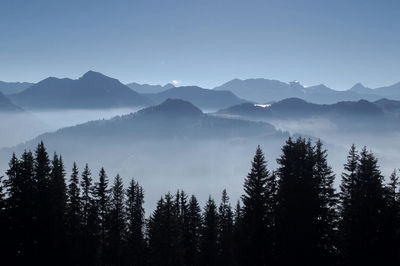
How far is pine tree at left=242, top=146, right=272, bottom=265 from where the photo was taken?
25109 mm

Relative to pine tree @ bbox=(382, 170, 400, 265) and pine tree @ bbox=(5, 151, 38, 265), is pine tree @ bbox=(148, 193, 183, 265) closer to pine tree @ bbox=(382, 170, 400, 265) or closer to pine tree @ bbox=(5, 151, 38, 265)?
pine tree @ bbox=(5, 151, 38, 265)

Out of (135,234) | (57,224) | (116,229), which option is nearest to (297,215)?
(57,224)

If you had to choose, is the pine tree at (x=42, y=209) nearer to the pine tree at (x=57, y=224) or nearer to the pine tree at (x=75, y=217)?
the pine tree at (x=57, y=224)

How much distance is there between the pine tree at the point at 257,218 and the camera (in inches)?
989

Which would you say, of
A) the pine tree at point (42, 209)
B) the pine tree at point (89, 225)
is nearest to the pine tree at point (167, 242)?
the pine tree at point (89, 225)

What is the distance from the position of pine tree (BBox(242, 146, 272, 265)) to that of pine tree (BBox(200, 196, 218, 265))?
21.0 meters

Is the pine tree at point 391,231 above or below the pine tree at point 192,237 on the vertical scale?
above

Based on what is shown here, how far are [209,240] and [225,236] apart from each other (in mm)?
3341

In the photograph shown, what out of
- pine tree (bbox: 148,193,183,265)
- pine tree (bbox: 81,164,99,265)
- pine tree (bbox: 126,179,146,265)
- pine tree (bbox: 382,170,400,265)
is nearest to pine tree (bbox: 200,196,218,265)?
pine tree (bbox: 148,193,183,265)

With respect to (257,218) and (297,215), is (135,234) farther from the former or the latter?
(297,215)

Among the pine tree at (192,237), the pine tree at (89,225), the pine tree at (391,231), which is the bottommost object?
the pine tree at (192,237)

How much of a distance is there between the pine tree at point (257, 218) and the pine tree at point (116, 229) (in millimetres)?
22097

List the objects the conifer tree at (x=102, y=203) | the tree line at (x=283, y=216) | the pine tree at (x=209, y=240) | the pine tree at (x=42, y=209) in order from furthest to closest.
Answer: the pine tree at (x=209, y=240) < the conifer tree at (x=102, y=203) < the pine tree at (x=42, y=209) < the tree line at (x=283, y=216)

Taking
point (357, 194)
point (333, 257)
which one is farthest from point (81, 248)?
point (357, 194)
